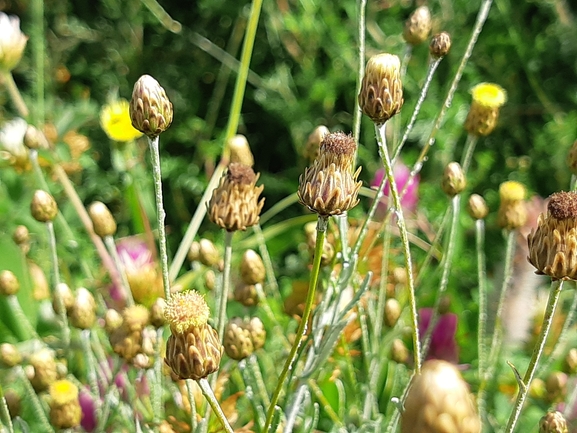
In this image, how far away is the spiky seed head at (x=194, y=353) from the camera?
15.0 inches

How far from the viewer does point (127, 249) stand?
93 centimetres

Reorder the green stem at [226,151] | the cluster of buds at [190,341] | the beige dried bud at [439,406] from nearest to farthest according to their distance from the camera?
the beige dried bud at [439,406] < the cluster of buds at [190,341] < the green stem at [226,151]

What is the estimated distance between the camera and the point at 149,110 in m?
0.44

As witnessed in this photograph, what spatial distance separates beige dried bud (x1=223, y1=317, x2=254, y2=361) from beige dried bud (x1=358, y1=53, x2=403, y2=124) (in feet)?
0.63

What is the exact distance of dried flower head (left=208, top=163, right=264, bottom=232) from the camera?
A: 47 cm

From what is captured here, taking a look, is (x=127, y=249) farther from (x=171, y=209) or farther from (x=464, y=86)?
(x=464, y=86)

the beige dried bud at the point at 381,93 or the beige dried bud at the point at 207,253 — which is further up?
the beige dried bud at the point at 381,93

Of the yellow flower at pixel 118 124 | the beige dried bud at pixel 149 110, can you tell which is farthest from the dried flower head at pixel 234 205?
the yellow flower at pixel 118 124

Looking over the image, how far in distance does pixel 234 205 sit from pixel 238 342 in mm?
111

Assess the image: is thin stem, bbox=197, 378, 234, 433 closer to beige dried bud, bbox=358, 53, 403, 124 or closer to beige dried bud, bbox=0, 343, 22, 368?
beige dried bud, bbox=358, 53, 403, 124

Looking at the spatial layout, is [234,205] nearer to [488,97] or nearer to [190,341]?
[190,341]

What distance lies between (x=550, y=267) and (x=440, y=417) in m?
0.15

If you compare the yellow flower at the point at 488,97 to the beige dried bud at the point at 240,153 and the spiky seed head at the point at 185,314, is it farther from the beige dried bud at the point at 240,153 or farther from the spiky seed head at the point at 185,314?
the spiky seed head at the point at 185,314

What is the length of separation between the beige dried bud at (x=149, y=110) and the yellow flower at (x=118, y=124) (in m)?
0.46
